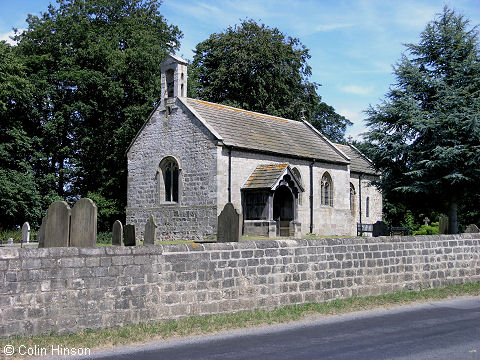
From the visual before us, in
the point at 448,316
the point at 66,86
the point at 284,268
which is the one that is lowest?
the point at 448,316

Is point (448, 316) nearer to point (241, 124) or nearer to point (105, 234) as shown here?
point (241, 124)

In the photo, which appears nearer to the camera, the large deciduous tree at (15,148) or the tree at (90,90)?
the large deciduous tree at (15,148)

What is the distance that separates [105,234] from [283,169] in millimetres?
12869

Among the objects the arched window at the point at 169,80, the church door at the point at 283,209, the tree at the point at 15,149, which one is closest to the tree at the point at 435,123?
the church door at the point at 283,209

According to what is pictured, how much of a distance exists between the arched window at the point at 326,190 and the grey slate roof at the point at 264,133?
3.94 ft

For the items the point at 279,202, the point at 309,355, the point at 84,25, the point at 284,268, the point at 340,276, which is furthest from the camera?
the point at 84,25

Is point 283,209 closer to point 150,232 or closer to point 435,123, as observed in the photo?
point 435,123

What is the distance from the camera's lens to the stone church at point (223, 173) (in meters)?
28.0

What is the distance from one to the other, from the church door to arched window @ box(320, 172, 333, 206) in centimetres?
426

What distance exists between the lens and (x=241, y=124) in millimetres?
31172

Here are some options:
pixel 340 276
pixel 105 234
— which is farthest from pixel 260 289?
pixel 105 234

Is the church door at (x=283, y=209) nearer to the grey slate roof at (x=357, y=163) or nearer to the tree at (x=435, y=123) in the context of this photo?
the tree at (x=435, y=123)

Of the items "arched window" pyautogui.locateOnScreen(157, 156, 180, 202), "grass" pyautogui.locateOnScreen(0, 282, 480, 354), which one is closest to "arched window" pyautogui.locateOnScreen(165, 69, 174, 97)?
"arched window" pyautogui.locateOnScreen(157, 156, 180, 202)

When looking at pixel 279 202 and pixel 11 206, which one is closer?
pixel 279 202
